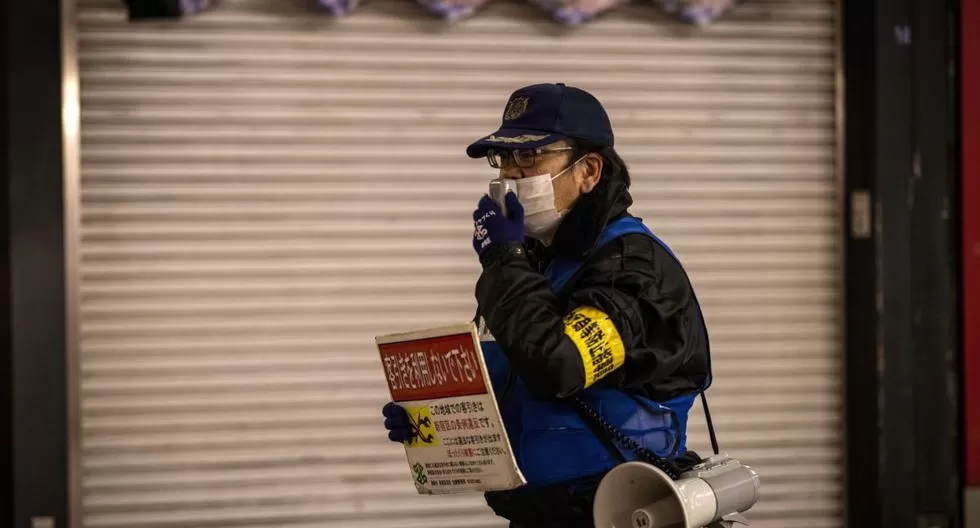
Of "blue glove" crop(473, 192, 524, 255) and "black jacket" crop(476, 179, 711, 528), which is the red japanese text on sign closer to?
"black jacket" crop(476, 179, 711, 528)

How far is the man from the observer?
3305 mm

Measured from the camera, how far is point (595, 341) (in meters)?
3.28

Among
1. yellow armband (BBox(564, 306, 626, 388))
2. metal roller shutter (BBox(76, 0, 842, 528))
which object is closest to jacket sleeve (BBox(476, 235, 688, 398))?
yellow armband (BBox(564, 306, 626, 388))

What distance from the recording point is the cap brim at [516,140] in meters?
3.61

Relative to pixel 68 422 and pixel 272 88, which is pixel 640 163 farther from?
pixel 68 422

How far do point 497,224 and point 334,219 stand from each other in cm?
267

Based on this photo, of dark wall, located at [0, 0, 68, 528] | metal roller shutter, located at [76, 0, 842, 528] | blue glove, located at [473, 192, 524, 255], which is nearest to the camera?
blue glove, located at [473, 192, 524, 255]

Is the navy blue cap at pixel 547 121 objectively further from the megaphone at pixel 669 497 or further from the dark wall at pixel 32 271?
the dark wall at pixel 32 271

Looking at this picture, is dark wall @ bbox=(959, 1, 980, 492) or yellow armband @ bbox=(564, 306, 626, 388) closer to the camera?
yellow armband @ bbox=(564, 306, 626, 388)

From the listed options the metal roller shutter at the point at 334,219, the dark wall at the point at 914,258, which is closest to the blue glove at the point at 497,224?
the metal roller shutter at the point at 334,219

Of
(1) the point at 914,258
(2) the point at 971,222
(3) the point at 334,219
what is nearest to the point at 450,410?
(3) the point at 334,219

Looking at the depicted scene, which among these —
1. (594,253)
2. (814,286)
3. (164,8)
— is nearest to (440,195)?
(164,8)

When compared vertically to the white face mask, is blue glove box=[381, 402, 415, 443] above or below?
below

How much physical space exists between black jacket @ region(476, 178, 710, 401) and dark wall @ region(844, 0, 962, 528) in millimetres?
2851
